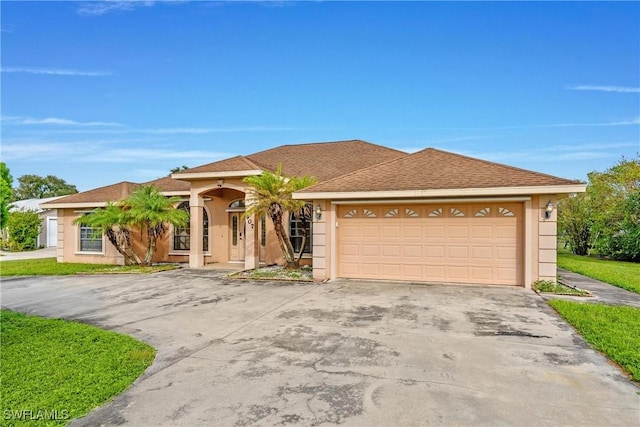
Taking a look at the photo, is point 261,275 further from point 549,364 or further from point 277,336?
point 549,364

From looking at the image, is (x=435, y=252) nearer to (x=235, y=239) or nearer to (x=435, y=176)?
(x=435, y=176)

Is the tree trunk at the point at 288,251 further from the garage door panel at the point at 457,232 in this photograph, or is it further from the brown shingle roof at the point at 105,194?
the brown shingle roof at the point at 105,194

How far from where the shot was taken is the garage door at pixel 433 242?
9320mm

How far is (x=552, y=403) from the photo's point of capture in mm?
→ 3248

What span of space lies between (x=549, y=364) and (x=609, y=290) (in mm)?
A: 6782

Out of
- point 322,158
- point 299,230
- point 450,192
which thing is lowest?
point 299,230

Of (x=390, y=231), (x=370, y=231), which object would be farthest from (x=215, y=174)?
(x=390, y=231)

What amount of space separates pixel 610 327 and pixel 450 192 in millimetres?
4528

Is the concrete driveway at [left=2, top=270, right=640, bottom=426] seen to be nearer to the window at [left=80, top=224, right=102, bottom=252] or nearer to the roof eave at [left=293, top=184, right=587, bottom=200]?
the roof eave at [left=293, top=184, right=587, bottom=200]

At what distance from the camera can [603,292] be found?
8.66 metres

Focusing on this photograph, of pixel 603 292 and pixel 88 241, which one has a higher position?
pixel 88 241

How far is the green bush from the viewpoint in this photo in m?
24.2

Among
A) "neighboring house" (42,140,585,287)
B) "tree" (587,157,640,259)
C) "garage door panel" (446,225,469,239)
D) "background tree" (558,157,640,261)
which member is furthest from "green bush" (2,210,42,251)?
"tree" (587,157,640,259)

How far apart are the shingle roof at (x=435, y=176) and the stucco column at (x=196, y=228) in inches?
213
